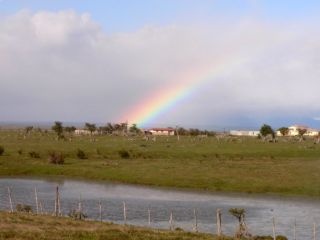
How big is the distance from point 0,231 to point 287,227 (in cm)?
2786

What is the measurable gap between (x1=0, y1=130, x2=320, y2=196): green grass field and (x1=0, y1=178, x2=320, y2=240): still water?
4.71m

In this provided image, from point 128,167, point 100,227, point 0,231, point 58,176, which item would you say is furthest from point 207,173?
point 0,231

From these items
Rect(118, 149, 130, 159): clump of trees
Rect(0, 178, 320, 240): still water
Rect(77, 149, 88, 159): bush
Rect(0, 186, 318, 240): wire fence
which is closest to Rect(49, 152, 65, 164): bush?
Rect(77, 149, 88, 159): bush

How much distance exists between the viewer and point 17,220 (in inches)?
1480

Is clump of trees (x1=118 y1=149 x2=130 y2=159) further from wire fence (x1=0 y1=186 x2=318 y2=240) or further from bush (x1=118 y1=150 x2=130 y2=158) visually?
wire fence (x1=0 y1=186 x2=318 y2=240)

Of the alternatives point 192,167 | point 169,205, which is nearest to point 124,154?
point 192,167

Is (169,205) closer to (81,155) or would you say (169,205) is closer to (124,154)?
(124,154)

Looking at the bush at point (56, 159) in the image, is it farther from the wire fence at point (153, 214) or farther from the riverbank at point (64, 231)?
the riverbank at point (64, 231)

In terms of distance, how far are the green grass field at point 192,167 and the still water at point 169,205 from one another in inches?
185

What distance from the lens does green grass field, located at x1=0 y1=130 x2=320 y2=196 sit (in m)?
77.6

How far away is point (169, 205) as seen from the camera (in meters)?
60.9

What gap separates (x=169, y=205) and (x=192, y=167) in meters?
28.9

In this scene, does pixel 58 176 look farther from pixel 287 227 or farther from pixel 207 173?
pixel 287 227

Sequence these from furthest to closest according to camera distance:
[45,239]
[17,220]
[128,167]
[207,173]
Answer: [128,167]
[207,173]
[17,220]
[45,239]
